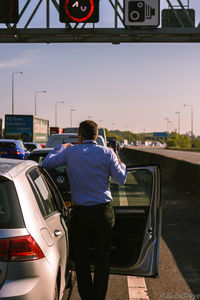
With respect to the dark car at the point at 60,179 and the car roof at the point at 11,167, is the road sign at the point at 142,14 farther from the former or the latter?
the car roof at the point at 11,167

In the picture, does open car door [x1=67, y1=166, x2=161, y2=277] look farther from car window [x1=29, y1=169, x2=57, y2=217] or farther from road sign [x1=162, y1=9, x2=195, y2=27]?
road sign [x1=162, y1=9, x2=195, y2=27]

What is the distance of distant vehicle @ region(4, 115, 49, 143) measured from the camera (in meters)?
42.9

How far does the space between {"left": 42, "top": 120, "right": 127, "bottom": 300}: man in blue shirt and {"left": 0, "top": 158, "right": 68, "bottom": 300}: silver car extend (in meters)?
0.37

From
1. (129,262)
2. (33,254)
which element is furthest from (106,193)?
(33,254)

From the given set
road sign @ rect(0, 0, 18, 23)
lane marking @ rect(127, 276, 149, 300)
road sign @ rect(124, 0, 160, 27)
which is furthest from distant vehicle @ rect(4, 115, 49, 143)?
lane marking @ rect(127, 276, 149, 300)

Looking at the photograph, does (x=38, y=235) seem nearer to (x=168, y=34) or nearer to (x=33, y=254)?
(x=33, y=254)

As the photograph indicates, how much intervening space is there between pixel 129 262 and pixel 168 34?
39.3 ft

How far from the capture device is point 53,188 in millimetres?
4879

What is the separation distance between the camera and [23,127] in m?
43.2

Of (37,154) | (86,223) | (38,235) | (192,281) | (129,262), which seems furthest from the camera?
(37,154)

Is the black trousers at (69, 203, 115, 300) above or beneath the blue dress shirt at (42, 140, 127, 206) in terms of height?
beneath

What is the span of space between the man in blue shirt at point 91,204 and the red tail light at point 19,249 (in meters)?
0.92

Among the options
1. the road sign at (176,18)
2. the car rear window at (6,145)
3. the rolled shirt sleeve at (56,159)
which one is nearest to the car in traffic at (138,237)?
the rolled shirt sleeve at (56,159)

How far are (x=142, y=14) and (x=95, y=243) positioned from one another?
1212 centimetres
